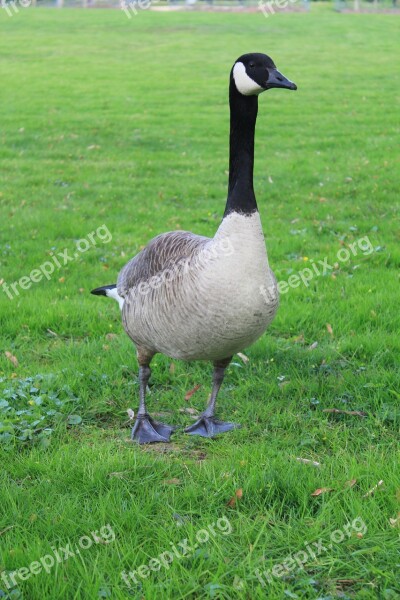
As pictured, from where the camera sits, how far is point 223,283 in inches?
164

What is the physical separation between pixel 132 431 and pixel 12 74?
83.4ft

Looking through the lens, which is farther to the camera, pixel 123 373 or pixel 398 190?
pixel 398 190

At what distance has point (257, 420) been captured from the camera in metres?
4.99

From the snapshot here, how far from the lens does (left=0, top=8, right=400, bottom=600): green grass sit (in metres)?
3.45

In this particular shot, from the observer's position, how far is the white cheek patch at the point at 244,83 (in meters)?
4.22

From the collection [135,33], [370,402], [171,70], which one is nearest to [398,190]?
[370,402]

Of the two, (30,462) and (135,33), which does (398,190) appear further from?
(135,33)

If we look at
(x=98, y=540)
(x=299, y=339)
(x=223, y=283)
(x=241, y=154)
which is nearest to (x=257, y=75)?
(x=241, y=154)

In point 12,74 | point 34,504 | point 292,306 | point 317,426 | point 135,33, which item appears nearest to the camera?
point 34,504

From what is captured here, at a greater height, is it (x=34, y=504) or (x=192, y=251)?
(x=192, y=251)

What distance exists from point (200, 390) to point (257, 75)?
2.61m

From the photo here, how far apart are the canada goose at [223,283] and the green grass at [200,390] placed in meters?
0.61

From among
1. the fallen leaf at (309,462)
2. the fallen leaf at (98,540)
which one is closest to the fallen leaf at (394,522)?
the fallen leaf at (309,462)

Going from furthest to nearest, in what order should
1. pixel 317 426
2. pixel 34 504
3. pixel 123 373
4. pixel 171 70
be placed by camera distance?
pixel 171 70, pixel 123 373, pixel 317 426, pixel 34 504
